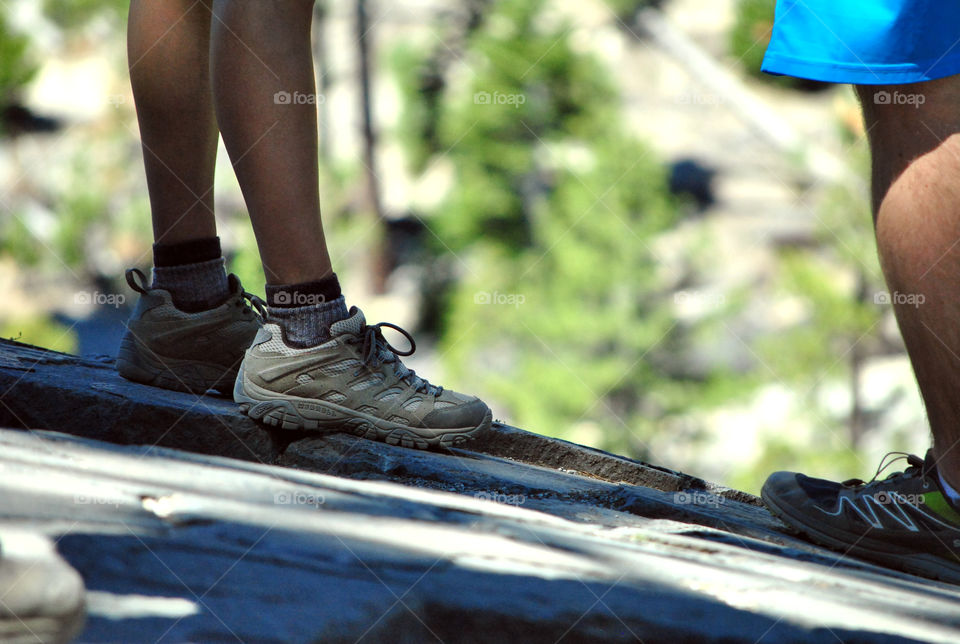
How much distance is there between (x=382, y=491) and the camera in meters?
1.29

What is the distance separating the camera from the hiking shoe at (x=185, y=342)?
193 centimetres

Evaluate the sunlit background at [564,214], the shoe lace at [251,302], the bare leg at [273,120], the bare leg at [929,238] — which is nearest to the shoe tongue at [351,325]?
Answer: the bare leg at [273,120]

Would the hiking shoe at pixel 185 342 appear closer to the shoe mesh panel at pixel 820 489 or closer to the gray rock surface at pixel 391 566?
the gray rock surface at pixel 391 566

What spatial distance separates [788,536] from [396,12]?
2137cm

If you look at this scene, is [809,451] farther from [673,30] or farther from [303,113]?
[303,113]

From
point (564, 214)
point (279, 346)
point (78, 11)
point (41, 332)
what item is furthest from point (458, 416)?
point (78, 11)

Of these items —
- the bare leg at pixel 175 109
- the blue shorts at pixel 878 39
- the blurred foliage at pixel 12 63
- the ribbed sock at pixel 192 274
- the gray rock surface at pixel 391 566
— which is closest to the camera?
the gray rock surface at pixel 391 566

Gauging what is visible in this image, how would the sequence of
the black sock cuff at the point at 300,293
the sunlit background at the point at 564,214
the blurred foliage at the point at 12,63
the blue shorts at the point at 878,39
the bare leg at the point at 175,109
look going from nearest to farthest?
the blue shorts at the point at 878,39, the black sock cuff at the point at 300,293, the bare leg at the point at 175,109, the sunlit background at the point at 564,214, the blurred foliage at the point at 12,63

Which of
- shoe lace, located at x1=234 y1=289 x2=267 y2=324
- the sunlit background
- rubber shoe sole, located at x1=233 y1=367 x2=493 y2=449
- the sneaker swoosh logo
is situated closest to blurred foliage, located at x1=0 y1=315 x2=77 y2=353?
the sunlit background

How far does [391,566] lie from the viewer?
99cm

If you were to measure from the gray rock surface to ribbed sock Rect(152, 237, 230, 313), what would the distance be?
0.63 m

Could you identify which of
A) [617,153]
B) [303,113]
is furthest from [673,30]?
[303,113]

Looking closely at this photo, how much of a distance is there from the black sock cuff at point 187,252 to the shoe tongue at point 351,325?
35cm

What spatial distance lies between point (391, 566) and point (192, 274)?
1.13 metres
